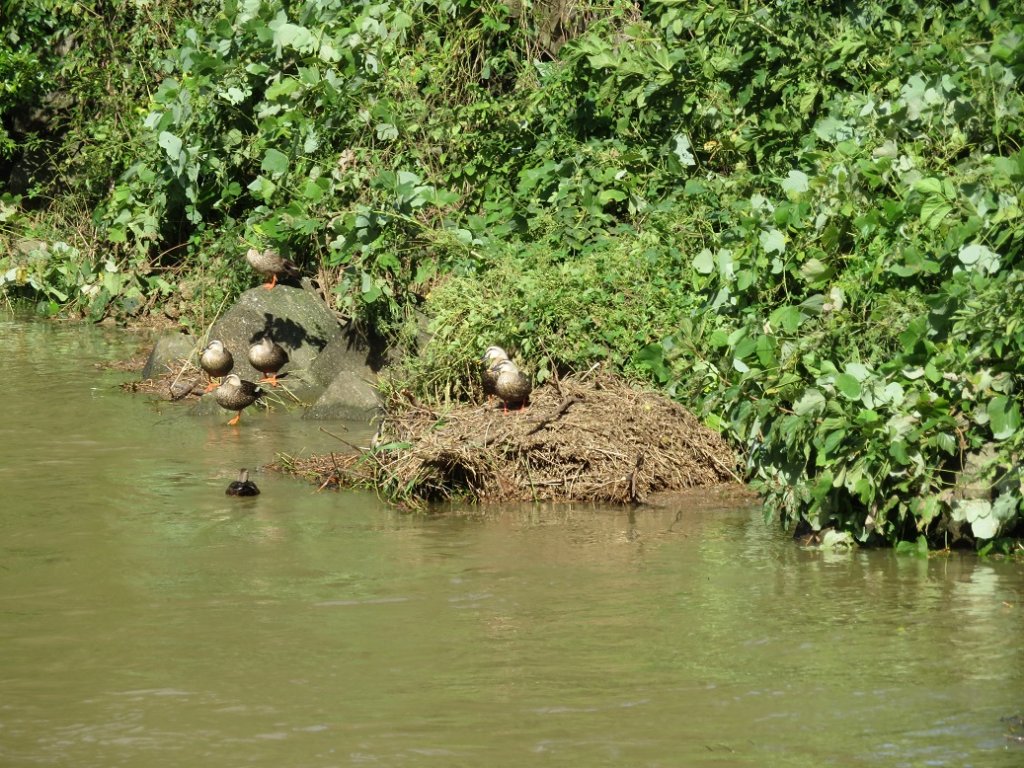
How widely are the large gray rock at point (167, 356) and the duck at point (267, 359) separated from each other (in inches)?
28.8

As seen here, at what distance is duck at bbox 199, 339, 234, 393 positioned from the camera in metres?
11.5

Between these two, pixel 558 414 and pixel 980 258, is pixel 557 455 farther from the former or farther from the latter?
pixel 980 258

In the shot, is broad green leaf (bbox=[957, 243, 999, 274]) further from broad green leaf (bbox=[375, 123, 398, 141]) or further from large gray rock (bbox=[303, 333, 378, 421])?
broad green leaf (bbox=[375, 123, 398, 141])

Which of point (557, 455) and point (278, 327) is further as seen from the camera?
point (278, 327)

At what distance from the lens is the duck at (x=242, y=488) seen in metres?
8.66

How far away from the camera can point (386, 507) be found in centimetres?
852

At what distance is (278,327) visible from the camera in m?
12.2

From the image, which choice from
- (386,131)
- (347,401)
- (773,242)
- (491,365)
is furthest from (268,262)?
(773,242)

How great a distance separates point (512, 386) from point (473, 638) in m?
2.92

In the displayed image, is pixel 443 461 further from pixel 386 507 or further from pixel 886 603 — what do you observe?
pixel 886 603

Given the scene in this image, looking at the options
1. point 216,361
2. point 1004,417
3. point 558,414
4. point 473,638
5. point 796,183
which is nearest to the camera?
point 473,638

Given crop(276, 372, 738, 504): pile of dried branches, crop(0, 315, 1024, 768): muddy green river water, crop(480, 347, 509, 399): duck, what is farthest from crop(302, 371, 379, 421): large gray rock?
crop(276, 372, 738, 504): pile of dried branches

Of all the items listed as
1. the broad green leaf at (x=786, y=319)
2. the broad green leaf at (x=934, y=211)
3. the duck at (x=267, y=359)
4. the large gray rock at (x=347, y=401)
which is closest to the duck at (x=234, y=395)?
the large gray rock at (x=347, y=401)

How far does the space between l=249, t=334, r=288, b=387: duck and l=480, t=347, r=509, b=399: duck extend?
276 cm
